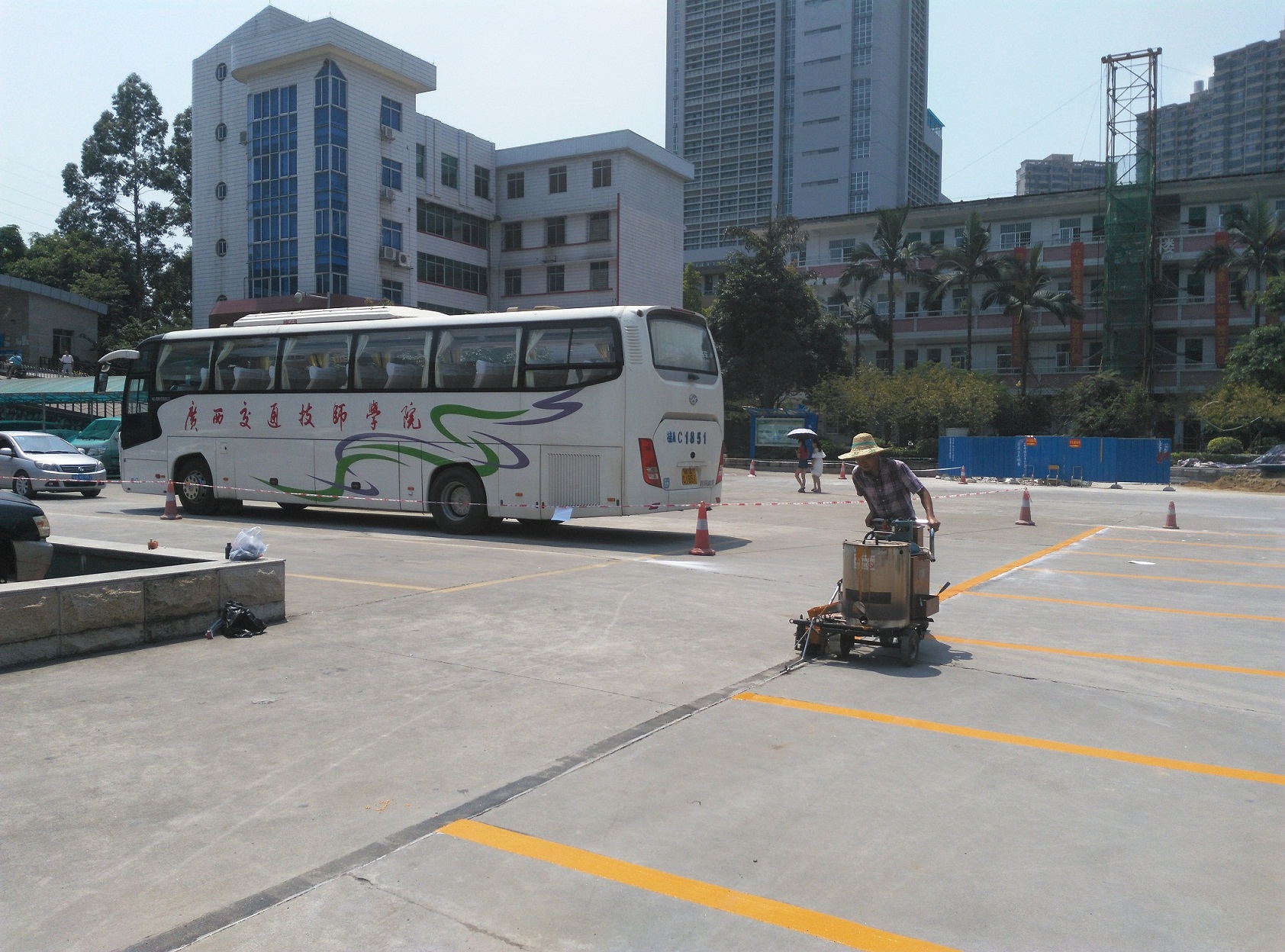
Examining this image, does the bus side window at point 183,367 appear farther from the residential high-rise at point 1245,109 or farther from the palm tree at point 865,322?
the residential high-rise at point 1245,109

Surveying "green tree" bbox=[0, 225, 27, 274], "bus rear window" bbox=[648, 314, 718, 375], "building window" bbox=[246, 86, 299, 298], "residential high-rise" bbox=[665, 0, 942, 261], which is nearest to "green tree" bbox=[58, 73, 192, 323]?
"green tree" bbox=[0, 225, 27, 274]

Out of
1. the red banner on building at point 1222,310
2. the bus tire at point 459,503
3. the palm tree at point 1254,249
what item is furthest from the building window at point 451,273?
the red banner on building at point 1222,310

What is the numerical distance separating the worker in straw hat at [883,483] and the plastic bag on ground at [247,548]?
5077 millimetres

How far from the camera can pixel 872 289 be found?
216ft

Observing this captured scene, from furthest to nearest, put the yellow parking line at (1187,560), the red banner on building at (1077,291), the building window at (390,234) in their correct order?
the red banner on building at (1077,291) → the building window at (390,234) → the yellow parking line at (1187,560)

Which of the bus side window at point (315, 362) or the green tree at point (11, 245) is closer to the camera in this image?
the bus side window at point (315, 362)

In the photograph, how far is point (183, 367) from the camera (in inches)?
738

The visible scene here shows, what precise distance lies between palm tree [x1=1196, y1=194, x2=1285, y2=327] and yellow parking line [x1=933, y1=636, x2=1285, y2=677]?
172ft

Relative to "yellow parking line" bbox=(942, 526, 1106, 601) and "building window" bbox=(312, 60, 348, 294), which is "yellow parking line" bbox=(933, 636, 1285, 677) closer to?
"yellow parking line" bbox=(942, 526, 1106, 601)

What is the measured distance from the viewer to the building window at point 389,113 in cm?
4929

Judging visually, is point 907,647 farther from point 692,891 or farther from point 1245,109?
point 1245,109

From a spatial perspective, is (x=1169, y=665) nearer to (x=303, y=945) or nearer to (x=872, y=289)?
(x=303, y=945)

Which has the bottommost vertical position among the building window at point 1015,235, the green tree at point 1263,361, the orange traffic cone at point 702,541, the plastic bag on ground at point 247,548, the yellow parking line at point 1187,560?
the yellow parking line at point 1187,560

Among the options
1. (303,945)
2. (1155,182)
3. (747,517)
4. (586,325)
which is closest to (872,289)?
(1155,182)
